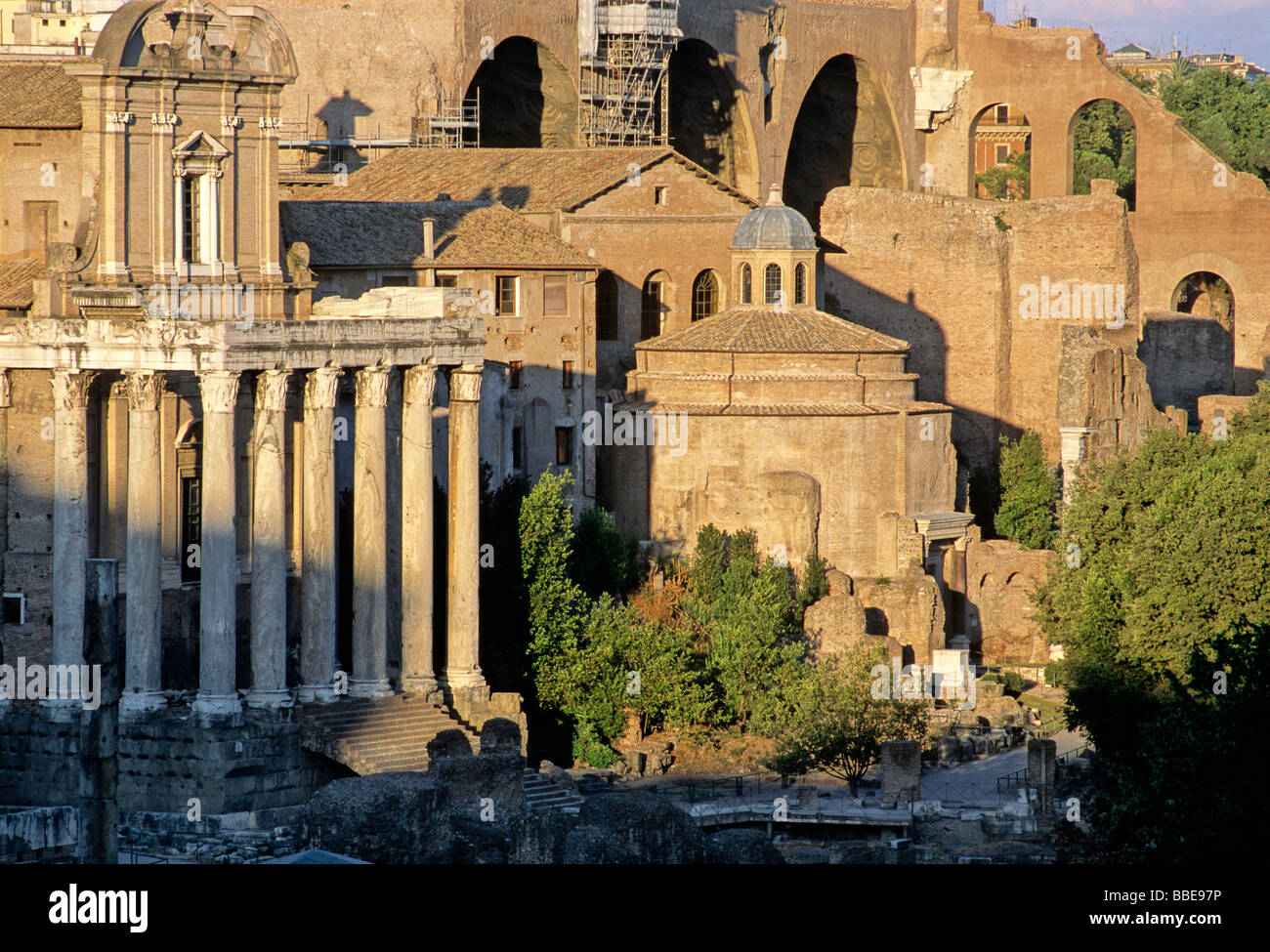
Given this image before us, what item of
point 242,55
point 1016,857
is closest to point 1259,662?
point 1016,857

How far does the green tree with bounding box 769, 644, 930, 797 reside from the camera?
4134cm

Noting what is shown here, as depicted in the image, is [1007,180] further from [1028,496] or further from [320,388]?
[320,388]

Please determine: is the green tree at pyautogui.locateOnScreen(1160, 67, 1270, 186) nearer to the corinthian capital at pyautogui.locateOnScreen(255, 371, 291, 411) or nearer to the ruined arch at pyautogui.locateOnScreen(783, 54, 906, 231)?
the ruined arch at pyautogui.locateOnScreen(783, 54, 906, 231)

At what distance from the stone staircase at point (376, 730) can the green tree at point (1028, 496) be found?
20.8 metres

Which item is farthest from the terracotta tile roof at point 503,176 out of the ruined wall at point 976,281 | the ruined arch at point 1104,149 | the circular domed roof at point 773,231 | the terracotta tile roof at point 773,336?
the ruined arch at point 1104,149

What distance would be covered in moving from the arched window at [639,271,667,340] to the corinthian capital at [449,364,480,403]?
13.4 metres

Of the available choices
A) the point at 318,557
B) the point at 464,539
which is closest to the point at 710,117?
the point at 464,539

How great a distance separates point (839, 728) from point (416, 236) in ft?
39.8

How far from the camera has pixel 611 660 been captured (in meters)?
43.2

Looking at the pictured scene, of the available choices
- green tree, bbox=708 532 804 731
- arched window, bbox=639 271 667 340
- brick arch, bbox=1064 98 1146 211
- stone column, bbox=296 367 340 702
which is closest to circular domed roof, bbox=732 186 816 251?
arched window, bbox=639 271 667 340

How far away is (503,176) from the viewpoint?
53.1 metres

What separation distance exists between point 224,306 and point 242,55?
432 centimetres
